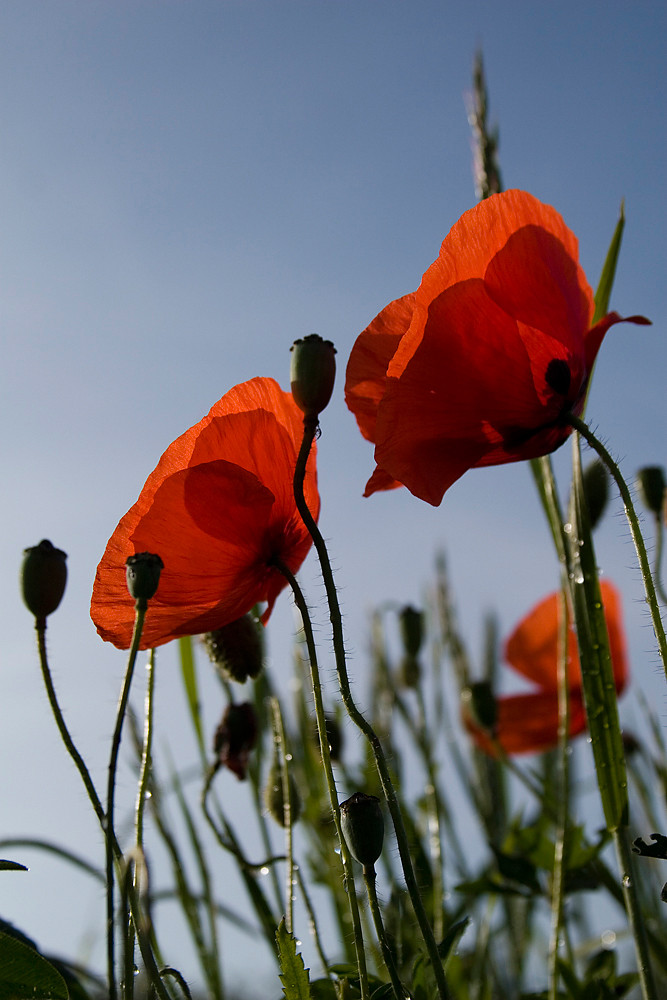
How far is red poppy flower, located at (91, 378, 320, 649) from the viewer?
0.84m

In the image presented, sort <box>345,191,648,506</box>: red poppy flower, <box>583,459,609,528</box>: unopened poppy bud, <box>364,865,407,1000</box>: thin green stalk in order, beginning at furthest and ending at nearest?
1. <box>583,459,609,528</box>: unopened poppy bud
2. <box>345,191,648,506</box>: red poppy flower
3. <box>364,865,407,1000</box>: thin green stalk

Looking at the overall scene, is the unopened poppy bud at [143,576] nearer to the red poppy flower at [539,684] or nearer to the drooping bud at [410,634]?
the drooping bud at [410,634]

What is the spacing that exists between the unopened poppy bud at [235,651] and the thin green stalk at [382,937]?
0.41 m

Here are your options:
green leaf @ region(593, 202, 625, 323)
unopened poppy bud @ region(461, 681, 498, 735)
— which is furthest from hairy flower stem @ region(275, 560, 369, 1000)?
unopened poppy bud @ region(461, 681, 498, 735)

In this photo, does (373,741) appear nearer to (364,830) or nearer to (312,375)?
(364,830)

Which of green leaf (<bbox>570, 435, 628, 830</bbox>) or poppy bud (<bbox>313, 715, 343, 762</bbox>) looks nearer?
green leaf (<bbox>570, 435, 628, 830</bbox>)

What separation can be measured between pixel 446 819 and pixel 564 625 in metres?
0.71

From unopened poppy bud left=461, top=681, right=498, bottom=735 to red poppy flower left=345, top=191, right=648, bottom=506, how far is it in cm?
67

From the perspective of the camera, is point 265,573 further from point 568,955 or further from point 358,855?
point 568,955

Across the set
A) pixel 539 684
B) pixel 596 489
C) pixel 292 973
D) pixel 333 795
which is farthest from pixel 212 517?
pixel 539 684

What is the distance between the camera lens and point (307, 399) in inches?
28.4

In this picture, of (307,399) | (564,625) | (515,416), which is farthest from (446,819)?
(307,399)

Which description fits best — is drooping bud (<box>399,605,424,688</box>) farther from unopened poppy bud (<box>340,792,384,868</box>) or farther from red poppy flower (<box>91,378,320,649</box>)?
unopened poppy bud (<box>340,792,384,868</box>)

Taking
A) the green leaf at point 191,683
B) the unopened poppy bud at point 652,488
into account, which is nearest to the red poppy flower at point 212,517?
the green leaf at point 191,683
